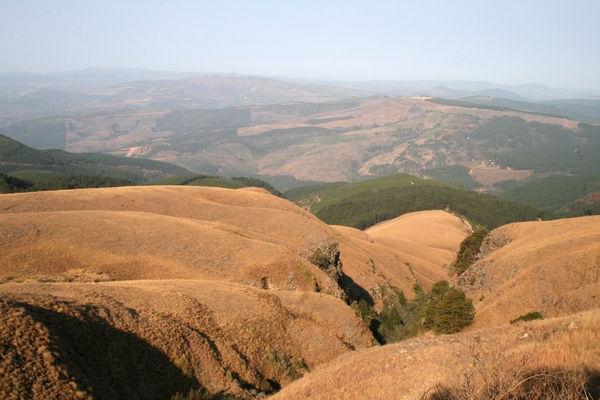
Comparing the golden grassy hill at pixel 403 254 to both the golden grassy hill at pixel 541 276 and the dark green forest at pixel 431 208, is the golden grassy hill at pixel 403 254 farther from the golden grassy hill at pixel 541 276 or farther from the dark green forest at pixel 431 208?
the dark green forest at pixel 431 208

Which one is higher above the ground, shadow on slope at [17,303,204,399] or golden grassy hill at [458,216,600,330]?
shadow on slope at [17,303,204,399]

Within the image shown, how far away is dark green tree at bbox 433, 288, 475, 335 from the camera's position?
34.7 m

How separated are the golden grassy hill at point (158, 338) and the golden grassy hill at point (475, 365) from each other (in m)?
6.12

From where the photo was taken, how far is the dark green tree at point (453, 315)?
34.7 meters

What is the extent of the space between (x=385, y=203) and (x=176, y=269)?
13783 cm

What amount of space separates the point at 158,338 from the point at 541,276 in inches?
1358

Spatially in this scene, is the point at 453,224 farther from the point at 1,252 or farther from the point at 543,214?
the point at 1,252

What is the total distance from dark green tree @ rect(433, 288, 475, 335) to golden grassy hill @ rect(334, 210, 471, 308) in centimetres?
2411

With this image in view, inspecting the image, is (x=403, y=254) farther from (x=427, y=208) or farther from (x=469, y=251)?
(x=427, y=208)

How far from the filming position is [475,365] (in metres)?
12.1

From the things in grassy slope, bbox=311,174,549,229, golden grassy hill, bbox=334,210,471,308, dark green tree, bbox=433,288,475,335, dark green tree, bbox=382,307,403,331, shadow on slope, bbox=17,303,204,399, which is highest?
shadow on slope, bbox=17,303,204,399

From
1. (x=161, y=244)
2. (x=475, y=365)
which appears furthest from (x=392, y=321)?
(x=475, y=365)

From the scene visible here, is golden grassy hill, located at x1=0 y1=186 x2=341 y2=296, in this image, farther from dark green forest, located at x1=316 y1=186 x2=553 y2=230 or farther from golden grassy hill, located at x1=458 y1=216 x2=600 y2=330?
dark green forest, located at x1=316 y1=186 x2=553 y2=230

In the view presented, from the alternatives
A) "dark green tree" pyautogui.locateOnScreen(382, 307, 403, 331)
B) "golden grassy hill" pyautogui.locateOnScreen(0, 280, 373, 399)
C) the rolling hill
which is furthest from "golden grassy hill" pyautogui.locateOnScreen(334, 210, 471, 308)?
"golden grassy hill" pyautogui.locateOnScreen(0, 280, 373, 399)
